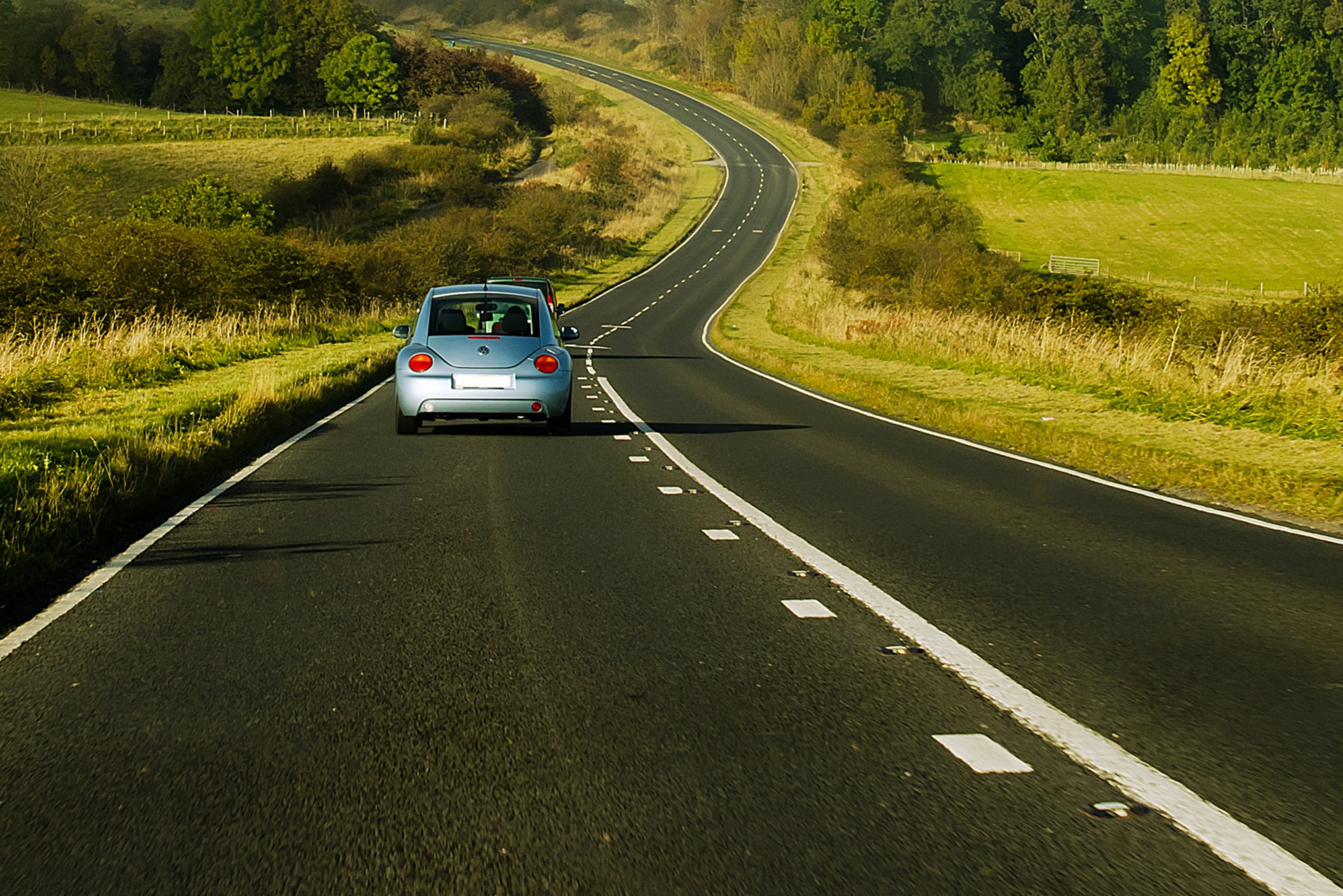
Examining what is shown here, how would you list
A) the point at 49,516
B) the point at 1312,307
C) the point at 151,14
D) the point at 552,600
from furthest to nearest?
the point at 151,14 → the point at 1312,307 → the point at 49,516 → the point at 552,600

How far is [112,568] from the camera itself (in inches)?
309

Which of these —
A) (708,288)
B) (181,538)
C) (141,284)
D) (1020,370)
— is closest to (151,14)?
(708,288)

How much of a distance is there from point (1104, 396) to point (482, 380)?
10.5 m

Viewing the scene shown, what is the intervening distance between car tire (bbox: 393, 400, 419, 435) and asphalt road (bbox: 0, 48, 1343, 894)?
450 centimetres

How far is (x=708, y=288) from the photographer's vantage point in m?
68.7

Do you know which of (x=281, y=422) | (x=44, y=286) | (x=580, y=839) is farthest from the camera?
(x=44, y=286)

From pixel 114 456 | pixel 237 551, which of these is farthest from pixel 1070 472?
pixel 114 456

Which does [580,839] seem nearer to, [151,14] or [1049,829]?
[1049,829]

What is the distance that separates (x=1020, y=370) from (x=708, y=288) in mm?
45176

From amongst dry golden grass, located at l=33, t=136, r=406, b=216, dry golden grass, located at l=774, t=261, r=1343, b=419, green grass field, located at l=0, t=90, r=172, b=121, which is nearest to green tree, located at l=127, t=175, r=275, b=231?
dry golden grass, located at l=33, t=136, r=406, b=216

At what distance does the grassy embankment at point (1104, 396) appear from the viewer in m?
13.1

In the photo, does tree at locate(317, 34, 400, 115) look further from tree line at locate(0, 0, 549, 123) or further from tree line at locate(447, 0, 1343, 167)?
tree line at locate(447, 0, 1343, 167)

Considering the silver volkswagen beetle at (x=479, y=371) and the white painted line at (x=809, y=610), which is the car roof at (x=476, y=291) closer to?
the silver volkswagen beetle at (x=479, y=371)

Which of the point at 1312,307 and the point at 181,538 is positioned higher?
the point at 1312,307
